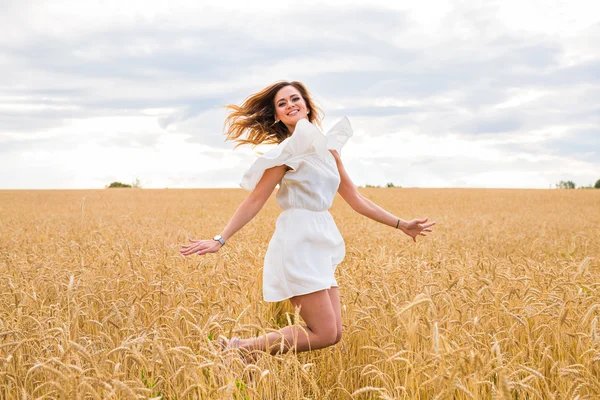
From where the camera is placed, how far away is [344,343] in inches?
139

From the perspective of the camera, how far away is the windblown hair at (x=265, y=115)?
4207 millimetres

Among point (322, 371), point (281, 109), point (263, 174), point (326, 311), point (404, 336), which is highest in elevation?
point (281, 109)

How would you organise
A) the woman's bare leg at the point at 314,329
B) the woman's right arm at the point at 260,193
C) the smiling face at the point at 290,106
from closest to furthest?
the woman's bare leg at the point at 314,329, the woman's right arm at the point at 260,193, the smiling face at the point at 290,106

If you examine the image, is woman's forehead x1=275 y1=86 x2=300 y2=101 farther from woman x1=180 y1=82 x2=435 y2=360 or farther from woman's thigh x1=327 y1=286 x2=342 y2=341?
woman's thigh x1=327 y1=286 x2=342 y2=341

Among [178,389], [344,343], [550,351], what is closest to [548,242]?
[550,351]

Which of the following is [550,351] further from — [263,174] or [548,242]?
[548,242]

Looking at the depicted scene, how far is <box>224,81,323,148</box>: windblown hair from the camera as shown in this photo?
13.8 feet

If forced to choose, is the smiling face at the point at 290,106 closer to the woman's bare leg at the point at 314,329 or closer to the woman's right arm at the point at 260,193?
the woman's right arm at the point at 260,193

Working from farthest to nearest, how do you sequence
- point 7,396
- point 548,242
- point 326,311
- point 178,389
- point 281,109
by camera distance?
point 548,242 < point 281,109 < point 326,311 < point 7,396 < point 178,389

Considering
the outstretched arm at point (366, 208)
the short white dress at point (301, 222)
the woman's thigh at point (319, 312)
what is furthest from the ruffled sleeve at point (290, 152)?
the woman's thigh at point (319, 312)

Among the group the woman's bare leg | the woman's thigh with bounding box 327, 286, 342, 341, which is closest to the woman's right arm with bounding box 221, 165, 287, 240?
the woman's bare leg

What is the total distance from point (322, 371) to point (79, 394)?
1.82 meters

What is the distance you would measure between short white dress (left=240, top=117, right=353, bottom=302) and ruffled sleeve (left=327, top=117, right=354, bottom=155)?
400 millimetres

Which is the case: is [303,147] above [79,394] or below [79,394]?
above
